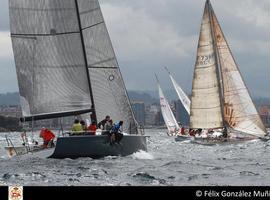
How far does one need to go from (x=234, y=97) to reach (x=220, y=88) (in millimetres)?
1187

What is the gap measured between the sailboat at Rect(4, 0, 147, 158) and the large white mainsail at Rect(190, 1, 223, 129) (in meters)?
21.3

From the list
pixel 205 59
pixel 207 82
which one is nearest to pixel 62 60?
pixel 205 59

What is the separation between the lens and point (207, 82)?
47.6 m

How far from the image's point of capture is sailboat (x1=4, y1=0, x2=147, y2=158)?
84.5 feet

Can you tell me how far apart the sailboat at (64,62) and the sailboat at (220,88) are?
2139 cm

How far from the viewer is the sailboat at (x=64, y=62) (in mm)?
25750

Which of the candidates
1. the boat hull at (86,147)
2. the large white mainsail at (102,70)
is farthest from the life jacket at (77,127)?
the large white mainsail at (102,70)

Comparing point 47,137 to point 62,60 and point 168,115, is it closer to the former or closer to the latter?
point 62,60

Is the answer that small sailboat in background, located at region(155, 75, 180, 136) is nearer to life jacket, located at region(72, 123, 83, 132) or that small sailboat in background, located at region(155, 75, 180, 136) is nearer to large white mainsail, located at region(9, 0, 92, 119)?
large white mainsail, located at region(9, 0, 92, 119)
